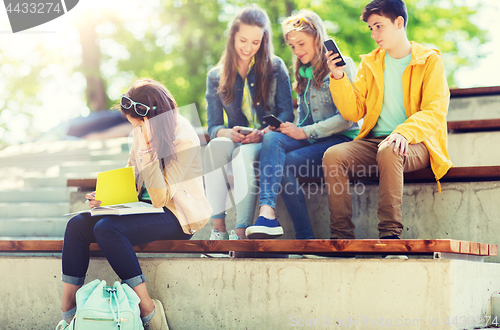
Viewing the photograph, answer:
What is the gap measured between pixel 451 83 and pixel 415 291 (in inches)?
475

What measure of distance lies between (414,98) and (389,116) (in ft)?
0.73

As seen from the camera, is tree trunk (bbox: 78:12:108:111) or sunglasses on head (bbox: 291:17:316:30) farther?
tree trunk (bbox: 78:12:108:111)

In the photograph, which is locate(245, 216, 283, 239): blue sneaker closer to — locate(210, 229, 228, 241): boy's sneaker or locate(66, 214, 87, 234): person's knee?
locate(210, 229, 228, 241): boy's sneaker

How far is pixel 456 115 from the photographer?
18.4 feet

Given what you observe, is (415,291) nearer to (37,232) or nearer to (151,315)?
(151,315)

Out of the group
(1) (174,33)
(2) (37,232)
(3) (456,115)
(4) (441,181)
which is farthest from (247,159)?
(1) (174,33)

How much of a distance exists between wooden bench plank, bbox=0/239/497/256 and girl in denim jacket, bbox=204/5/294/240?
551 millimetres

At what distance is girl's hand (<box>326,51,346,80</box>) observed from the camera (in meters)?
3.25

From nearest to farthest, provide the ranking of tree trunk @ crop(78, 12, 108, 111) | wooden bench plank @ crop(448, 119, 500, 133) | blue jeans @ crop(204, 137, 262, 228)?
blue jeans @ crop(204, 137, 262, 228) → wooden bench plank @ crop(448, 119, 500, 133) → tree trunk @ crop(78, 12, 108, 111)

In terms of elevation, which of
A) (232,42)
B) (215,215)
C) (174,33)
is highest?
(174,33)

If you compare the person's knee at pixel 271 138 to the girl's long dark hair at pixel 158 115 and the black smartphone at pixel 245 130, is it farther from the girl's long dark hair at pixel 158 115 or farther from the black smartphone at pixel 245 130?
the girl's long dark hair at pixel 158 115

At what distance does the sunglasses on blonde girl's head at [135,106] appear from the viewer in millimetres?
2912

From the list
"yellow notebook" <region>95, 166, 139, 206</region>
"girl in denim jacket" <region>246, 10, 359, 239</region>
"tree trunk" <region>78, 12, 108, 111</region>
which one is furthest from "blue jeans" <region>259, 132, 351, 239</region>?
"tree trunk" <region>78, 12, 108, 111</region>

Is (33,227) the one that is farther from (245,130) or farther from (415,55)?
(415,55)
